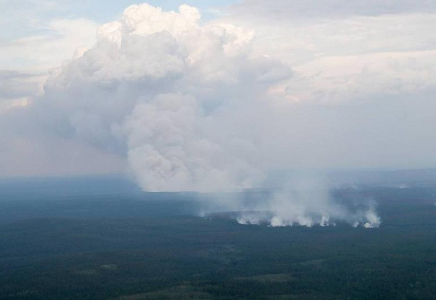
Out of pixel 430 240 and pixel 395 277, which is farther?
pixel 430 240

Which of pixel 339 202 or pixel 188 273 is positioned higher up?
pixel 339 202

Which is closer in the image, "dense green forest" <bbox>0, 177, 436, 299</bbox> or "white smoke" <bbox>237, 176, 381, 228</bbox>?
"dense green forest" <bbox>0, 177, 436, 299</bbox>

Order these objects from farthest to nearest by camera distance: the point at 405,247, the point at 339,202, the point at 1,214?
the point at 339,202
the point at 1,214
the point at 405,247

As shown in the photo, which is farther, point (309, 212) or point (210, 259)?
point (309, 212)

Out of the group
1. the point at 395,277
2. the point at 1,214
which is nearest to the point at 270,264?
the point at 395,277

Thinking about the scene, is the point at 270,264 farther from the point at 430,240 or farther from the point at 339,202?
the point at 339,202

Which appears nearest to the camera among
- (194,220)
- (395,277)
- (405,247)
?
(395,277)

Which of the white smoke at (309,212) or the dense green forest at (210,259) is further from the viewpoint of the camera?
the white smoke at (309,212)

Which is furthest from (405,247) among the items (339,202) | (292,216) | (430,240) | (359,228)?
(339,202)
